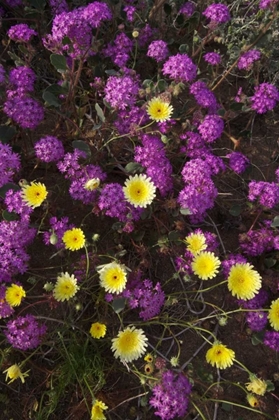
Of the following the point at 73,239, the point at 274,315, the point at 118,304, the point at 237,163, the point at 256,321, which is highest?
the point at 73,239

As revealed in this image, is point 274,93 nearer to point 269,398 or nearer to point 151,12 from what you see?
point 151,12

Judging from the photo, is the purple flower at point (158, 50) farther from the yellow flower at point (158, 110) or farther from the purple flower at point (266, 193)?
the purple flower at point (266, 193)

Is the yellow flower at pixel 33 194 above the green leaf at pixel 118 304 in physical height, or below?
above

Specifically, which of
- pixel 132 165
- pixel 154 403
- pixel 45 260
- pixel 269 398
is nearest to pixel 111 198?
pixel 132 165

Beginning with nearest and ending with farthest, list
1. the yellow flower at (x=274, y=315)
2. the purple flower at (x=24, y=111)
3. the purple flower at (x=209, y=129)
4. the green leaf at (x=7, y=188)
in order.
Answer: the yellow flower at (x=274, y=315) < the green leaf at (x=7, y=188) < the purple flower at (x=24, y=111) < the purple flower at (x=209, y=129)

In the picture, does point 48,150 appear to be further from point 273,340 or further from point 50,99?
point 273,340

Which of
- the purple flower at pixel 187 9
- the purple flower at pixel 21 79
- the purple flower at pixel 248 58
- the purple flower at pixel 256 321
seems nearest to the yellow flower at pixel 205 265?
the purple flower at pixel 256 321

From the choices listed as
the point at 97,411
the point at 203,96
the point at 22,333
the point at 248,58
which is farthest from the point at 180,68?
the point at 97,411
